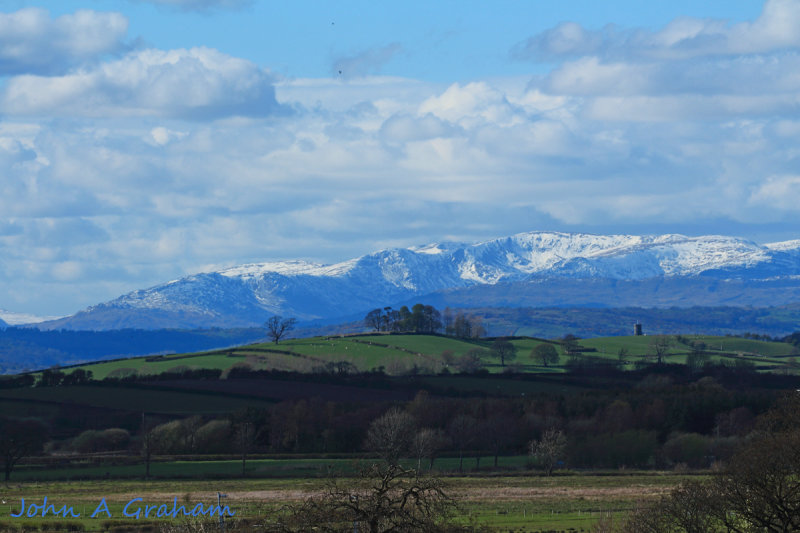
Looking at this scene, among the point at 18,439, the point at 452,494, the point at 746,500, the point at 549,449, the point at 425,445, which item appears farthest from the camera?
the point at 425,445

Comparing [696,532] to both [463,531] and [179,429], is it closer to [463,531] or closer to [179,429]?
[463,531]

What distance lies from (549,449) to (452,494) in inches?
1903

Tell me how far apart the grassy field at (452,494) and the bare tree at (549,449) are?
4.34m

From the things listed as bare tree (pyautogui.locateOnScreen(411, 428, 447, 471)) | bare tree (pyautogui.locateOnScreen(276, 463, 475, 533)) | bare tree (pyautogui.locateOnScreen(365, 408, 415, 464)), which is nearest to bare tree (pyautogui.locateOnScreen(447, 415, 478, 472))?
bare tree (pyautogui.locateOnScreen(411, 428, 447, 471))

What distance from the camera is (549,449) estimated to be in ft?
371

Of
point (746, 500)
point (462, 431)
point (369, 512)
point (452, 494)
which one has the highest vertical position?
point (369, 512)

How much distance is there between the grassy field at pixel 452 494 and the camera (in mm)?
66938

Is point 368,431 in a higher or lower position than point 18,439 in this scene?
lower

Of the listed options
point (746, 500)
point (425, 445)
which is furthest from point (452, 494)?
point (425, 445)

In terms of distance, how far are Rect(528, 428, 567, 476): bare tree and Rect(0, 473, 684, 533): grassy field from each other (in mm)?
4340

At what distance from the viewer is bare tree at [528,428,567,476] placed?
4407 inches

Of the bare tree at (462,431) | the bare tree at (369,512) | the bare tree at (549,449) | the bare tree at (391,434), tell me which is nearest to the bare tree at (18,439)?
the bare tree at (391,434)

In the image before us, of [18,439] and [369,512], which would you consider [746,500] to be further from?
[18,439]

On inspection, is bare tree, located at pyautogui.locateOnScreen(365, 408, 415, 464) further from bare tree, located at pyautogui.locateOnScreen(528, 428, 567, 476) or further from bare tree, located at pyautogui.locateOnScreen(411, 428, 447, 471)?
bare tree, located at pyautogui.locateOnScreen(528, 428, 567, 476)
